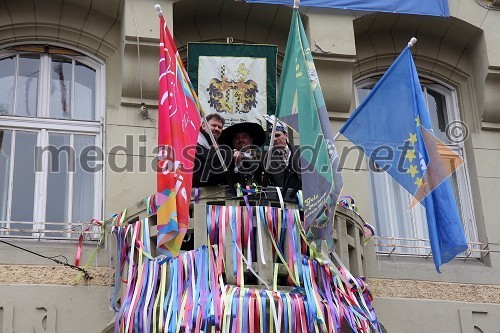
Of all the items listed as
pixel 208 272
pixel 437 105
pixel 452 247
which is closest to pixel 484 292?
pixel 452 247

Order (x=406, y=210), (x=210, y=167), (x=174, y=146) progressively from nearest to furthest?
(x=174, y=146) → (x=210, y=167) → (x=406, y=210)

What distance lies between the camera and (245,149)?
13047mm

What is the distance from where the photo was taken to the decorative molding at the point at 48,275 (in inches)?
520

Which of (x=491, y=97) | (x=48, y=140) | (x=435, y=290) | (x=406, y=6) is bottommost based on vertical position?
(x=435, y=290)

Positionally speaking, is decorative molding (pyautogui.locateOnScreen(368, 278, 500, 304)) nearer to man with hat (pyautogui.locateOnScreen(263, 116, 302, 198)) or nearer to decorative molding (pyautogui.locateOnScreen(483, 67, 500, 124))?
man with hat (pyautogui.locateOnScreen(263, 116, 302, 198))

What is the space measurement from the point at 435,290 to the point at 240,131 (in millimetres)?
3418

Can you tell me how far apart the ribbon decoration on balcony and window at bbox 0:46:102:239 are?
1.81 metres

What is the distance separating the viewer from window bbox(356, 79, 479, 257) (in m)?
14.9

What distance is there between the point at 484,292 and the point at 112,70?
5.91 metres

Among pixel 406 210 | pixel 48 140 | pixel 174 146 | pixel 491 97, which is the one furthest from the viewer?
pixel 491 97

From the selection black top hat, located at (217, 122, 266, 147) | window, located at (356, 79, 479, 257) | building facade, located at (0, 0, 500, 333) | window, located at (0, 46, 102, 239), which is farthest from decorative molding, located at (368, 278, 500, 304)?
window, located at (0, 46, 102, 239)

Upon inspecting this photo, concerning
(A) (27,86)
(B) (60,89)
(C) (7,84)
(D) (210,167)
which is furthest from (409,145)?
(C) (7,84)

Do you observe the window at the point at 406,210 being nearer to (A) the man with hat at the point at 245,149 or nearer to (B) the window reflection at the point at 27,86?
(A) the man with hat at the point at 245,149

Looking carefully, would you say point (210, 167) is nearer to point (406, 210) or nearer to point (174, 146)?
point (174, 146)
